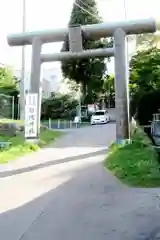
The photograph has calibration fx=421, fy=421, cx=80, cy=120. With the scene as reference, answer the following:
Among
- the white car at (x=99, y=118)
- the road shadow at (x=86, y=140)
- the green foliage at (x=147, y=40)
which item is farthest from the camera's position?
the white car at (x=99, y=118)

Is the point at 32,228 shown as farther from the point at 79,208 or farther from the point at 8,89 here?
the point at 8,89

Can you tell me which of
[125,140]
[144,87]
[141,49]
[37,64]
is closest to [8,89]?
[141,49]

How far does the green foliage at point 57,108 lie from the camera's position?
4345 centimetres

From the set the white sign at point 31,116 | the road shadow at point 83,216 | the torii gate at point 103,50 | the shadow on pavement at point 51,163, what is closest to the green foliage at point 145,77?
the torii gate at point 103,50

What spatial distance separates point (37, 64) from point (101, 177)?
360 inches

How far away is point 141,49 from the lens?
30766 mm

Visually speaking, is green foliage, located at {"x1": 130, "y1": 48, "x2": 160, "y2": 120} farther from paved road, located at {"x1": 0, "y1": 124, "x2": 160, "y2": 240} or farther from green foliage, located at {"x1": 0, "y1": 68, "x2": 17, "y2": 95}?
green foliage, located at {"x1": 0, "y1": 68, "x2": 17, "y2": 95}

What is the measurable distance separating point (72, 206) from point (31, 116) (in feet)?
34.5

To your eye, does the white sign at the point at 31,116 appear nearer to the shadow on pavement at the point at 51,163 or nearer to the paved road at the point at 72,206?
the shadow on pavement at the point at 51,163

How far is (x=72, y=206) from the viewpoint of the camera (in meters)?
6.60

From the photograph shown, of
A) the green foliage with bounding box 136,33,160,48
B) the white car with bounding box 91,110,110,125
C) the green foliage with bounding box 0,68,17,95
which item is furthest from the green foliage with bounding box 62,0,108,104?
the green foliage with bounding box 136,33,160,48

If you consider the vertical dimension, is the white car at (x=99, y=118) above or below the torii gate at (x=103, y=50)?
below

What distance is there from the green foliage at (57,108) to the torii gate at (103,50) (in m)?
25.9

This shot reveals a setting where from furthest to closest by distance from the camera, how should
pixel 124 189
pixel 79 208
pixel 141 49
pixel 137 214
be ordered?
pixel 141 49 → pixel 124 189 → pixel 79 208 → pixel 137 214
